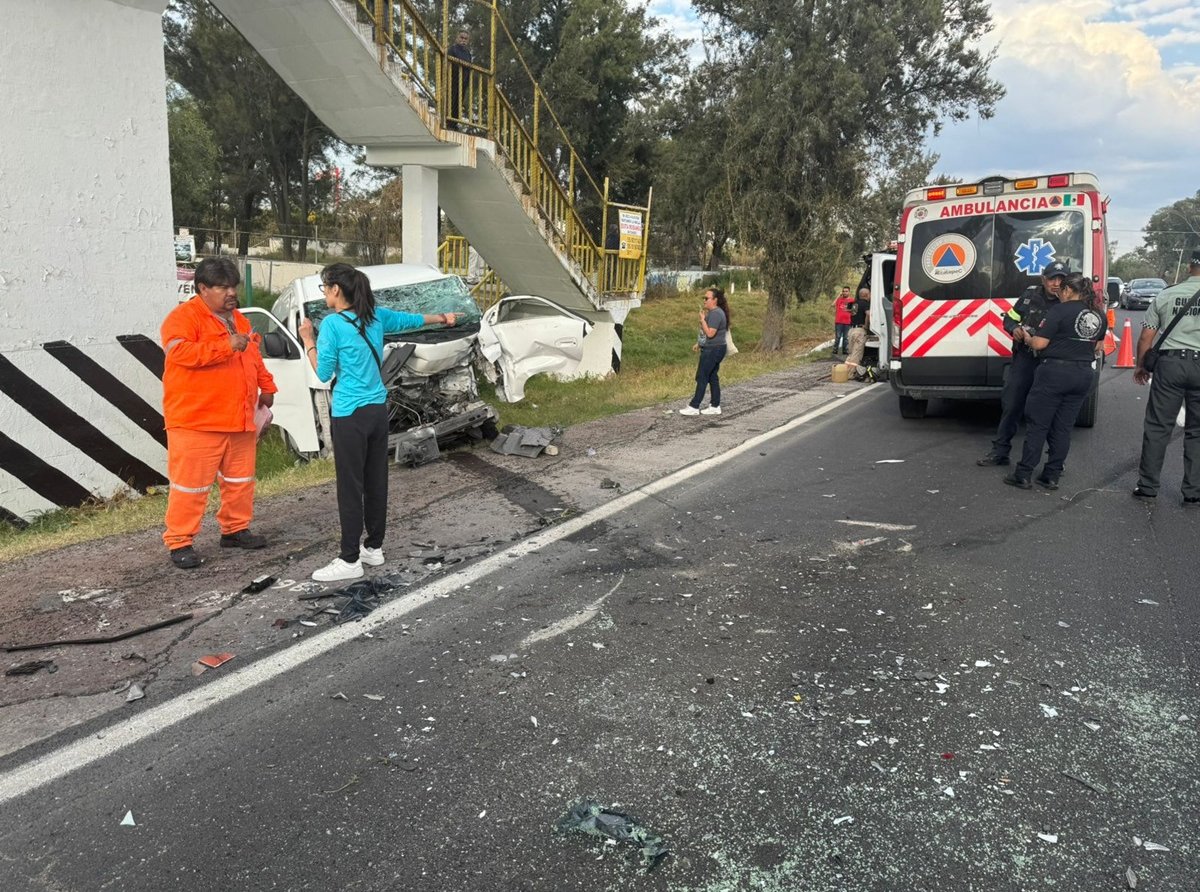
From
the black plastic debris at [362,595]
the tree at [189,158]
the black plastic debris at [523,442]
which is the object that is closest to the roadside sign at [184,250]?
the tree at [189,158]

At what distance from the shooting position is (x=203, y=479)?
5.16m

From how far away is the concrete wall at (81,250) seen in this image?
20.8 feet

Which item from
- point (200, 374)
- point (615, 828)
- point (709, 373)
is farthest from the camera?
point (709, 373)

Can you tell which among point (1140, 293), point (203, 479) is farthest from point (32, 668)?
point (1140, 293)

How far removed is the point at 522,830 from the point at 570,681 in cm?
99

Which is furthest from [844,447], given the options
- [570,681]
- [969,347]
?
[570,681]

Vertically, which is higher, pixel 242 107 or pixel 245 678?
pixel 242 107

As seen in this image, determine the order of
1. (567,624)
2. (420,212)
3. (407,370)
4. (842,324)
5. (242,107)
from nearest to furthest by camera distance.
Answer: (567,624) < (407,370) < (420,212) < (842,324) < (242,107)

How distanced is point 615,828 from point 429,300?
727 centimetres

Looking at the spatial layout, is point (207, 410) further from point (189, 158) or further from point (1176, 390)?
point (189, 158)

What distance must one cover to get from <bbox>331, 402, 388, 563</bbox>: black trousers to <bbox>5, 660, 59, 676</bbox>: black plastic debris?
4.79 feet

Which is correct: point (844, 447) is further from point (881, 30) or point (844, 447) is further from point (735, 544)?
point (881, 30)

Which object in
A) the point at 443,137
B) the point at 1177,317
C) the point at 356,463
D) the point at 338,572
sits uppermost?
the point at 443,137

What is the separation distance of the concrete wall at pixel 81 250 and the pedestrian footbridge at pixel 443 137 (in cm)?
315
